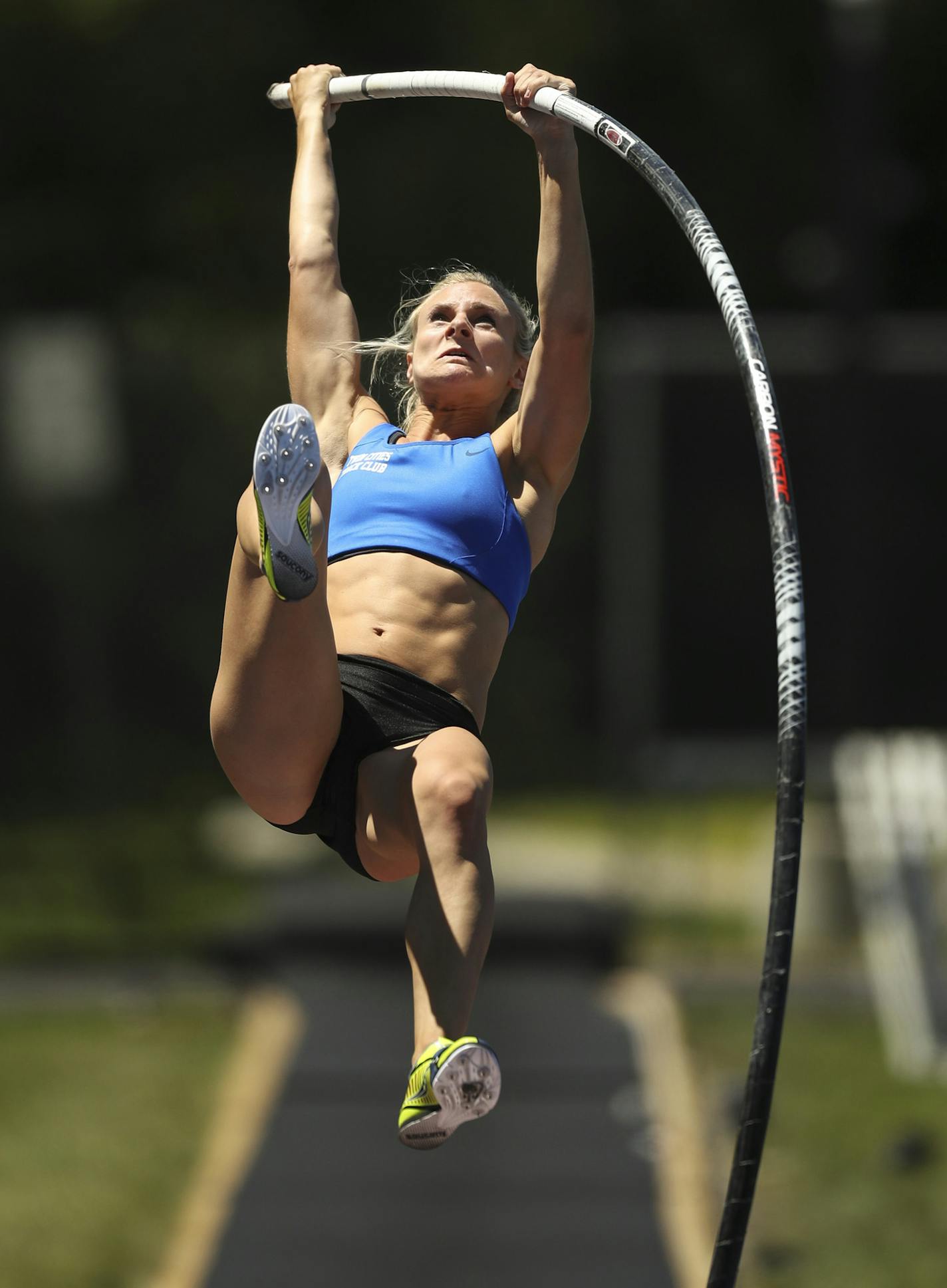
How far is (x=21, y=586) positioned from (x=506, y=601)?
660 inches

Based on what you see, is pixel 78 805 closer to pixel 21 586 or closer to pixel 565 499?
pixel 21 586

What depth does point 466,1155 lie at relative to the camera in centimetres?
1391

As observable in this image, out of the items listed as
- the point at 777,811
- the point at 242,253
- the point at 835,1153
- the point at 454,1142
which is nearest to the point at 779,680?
the point at 777,811

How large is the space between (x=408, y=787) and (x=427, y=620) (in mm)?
440

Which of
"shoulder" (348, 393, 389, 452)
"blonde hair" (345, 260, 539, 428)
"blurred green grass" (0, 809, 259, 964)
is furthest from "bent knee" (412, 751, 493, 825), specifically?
"blurred green grass" (0, 809, 259, 964)

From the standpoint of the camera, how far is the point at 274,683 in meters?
4.08

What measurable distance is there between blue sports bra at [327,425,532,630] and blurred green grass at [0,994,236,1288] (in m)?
9.01

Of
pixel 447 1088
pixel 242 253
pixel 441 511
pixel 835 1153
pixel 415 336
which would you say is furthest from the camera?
pixel 242 253

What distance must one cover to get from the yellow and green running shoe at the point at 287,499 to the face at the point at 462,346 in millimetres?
704

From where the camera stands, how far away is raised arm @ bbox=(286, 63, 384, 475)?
4.69 meters

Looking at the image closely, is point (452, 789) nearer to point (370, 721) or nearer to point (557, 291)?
point (370, 721)

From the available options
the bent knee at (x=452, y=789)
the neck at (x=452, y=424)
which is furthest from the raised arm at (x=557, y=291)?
the bent knee at (x=452, y=789)

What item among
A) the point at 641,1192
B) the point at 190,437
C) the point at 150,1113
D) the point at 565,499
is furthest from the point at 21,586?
the point at 641,1192

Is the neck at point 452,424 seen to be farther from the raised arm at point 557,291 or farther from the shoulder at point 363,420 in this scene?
the raised arm at point 557,291
